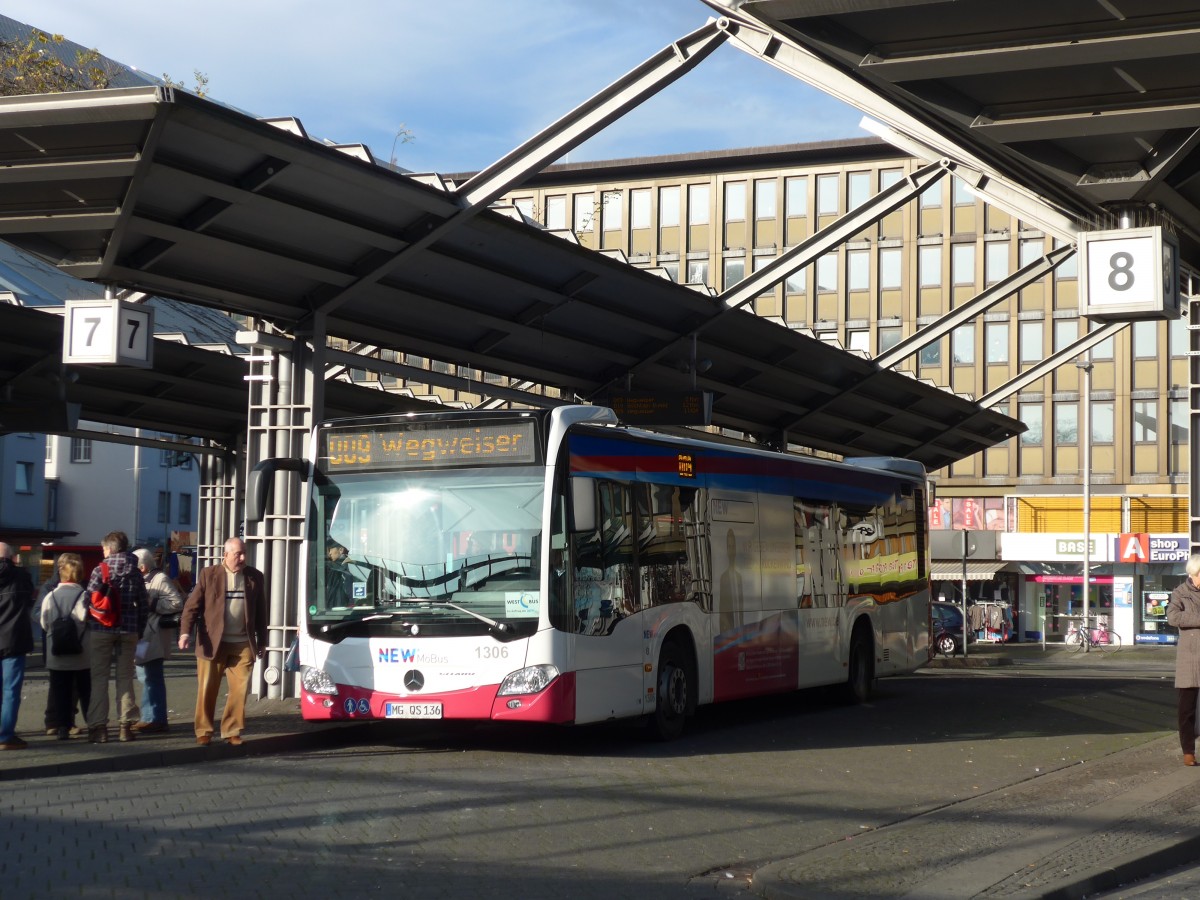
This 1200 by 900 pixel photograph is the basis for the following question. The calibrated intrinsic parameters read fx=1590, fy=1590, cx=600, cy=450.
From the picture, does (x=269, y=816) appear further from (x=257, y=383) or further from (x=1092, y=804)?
(x=257, y=383)

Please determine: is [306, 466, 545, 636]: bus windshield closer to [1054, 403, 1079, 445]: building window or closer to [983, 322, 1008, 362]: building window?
[1054, 403, 1079, 445]: building window

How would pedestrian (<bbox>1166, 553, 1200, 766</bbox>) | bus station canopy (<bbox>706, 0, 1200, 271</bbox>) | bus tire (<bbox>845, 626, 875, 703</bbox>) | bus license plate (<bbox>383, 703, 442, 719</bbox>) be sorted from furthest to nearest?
bus tire (<bbox>845, 626, 875, 703</bbox>)
bus license plate (<bbox>383, 703, 442, 719</bbox>)
pedestrian (<bbox>1166, 553, 1200, 766</bbox>)
bus station canopy (<bbox>706, 0, 1200, 271</bbox>)

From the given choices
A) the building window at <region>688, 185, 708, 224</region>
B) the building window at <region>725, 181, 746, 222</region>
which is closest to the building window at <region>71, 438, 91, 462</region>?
the building window at <region>688, 185, 708, 224</region>

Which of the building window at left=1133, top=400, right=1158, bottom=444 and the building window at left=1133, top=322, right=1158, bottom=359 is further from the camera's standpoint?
the building window at left=1133, top=400, right=1158, bottom=444

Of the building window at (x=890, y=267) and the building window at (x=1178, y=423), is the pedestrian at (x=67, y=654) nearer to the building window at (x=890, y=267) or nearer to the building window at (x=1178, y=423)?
the building window at (x=890, y=267)

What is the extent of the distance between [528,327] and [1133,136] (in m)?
8.28

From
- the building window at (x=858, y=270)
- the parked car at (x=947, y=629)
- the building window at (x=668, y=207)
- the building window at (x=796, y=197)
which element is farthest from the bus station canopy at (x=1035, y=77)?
the building window at (x=668, y=207)

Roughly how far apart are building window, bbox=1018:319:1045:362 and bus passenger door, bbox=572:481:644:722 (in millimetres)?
46501

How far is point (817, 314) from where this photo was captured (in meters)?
60.9

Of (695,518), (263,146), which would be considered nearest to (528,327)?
(695,518)

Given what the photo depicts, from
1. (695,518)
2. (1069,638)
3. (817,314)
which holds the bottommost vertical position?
(1069,638)

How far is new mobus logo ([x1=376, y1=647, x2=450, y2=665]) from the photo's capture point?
13508 millimetres

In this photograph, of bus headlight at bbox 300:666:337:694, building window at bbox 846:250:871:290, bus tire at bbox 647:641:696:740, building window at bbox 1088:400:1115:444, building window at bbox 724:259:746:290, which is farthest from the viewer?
building window at bbox 724:259:746:290

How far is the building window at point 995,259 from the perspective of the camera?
58.0 m
